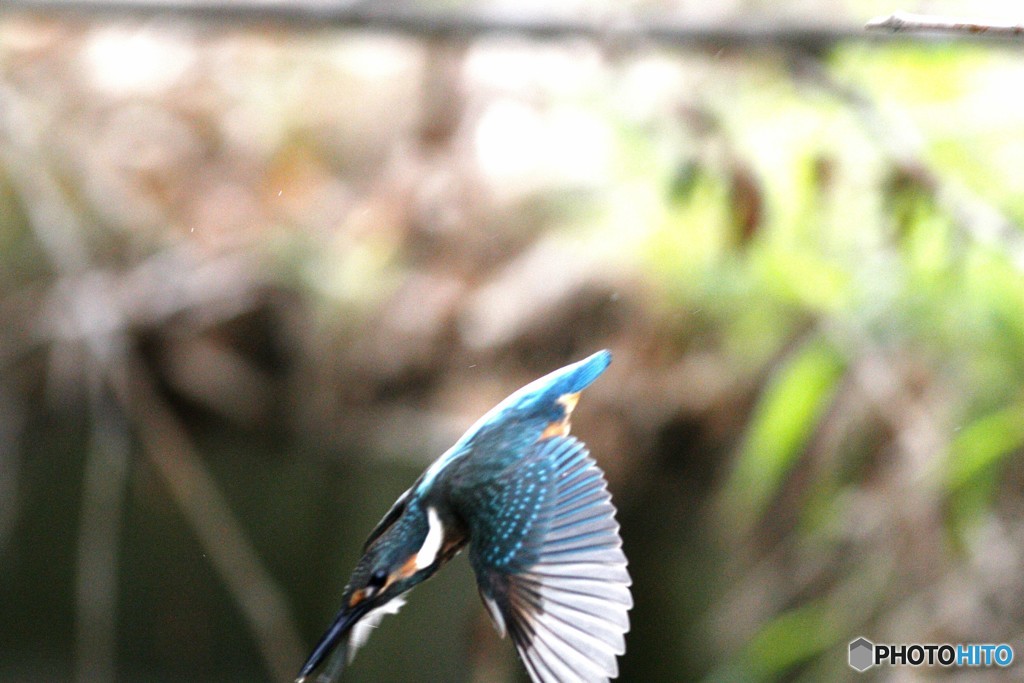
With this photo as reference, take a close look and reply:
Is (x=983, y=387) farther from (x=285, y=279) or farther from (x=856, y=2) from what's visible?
(x=285, y=279)

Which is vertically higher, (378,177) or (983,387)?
(378,177)

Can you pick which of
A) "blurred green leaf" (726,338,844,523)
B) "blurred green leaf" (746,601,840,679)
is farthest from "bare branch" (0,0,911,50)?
"blurred green leaf" (746,601,840,679)

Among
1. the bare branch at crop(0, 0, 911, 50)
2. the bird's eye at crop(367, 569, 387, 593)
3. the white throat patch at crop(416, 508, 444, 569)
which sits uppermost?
the bare branch at crop(0, 0, 911, 50)

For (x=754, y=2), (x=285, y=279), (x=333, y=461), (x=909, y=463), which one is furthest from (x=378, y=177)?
(x=909, y=463)

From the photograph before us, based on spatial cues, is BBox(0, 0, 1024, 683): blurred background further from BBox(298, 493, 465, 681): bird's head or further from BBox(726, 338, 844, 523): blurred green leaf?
BBox(298, 493, 465, 681): bird's head

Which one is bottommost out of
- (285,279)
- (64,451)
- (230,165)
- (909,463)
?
(909,463)

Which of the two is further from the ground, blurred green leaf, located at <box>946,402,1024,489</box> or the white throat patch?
the white throat patch

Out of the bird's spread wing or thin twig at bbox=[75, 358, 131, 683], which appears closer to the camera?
the bird's spread wing
